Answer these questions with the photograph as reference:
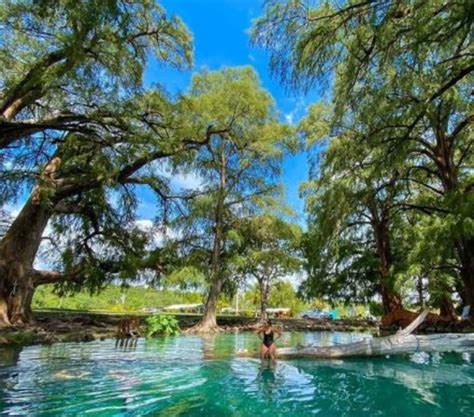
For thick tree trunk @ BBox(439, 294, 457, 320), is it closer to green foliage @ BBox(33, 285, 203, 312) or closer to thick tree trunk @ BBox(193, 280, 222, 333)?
thick tree trunk @ BBox(193, 280, 222, 333)

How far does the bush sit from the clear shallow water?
6434 mm

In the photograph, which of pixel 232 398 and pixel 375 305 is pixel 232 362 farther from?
pixel 375 305

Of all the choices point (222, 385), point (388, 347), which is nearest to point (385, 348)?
point (388, 347)

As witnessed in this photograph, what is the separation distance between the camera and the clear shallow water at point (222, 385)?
616 centimetres

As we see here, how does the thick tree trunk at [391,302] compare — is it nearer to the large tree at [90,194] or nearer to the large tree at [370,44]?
the large tree at [90,194]

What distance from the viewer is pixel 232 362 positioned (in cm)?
1101

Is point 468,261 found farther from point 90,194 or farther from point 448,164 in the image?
point 90,194

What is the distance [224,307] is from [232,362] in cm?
6272

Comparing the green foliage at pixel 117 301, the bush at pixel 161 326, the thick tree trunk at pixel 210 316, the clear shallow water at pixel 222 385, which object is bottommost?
the clear shallow water at pixel 222 385

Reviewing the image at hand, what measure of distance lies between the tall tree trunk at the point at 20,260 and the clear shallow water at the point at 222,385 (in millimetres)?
4573

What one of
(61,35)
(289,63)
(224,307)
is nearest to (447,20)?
(289,63)

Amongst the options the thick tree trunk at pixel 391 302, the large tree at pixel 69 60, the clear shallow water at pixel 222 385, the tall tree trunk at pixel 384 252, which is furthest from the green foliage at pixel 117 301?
the clear shallow water at pixel 222 385

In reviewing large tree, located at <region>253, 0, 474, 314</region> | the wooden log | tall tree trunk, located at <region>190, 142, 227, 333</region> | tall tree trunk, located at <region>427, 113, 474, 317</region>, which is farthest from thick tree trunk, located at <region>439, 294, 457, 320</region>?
large tree, located at <region>253, 0, 474, 314</region>

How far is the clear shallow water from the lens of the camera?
616 centimetres
